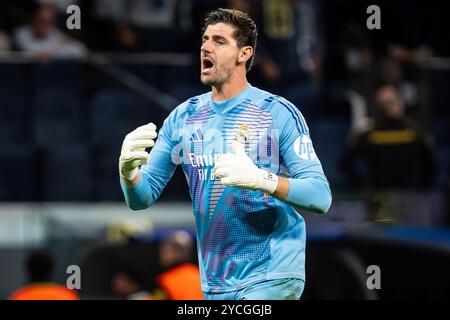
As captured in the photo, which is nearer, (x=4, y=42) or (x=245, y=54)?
(x=245, y=54)

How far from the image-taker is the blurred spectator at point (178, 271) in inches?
312

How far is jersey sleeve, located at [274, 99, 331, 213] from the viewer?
5.05 meters

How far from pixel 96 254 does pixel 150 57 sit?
2410 mm

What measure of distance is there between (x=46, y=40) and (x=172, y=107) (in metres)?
1.66

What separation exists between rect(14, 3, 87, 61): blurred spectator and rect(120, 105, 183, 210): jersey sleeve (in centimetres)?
590

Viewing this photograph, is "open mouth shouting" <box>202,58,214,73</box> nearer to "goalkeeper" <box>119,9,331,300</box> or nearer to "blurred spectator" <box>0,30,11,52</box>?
"goalkeeper" <box>119,9,331,300</box>

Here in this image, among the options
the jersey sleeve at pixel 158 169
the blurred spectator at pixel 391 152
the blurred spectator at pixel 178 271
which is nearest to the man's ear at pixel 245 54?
the jersey sleeve at pixel 158 169

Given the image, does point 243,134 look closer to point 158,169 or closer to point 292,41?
point 158,169

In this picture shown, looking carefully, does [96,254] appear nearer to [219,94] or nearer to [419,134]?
[419,134]

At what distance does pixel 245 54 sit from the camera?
545cm

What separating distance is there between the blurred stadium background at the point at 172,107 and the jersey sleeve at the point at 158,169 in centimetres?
389

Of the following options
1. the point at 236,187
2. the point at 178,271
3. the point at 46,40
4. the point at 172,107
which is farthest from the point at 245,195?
the point at 46,40

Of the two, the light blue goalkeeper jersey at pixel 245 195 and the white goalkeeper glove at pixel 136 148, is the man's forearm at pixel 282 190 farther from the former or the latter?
the white goalkeeper glove at pixel 136 148

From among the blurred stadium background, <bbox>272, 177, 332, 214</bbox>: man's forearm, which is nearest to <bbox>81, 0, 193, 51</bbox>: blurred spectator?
the blurred stadium background
